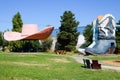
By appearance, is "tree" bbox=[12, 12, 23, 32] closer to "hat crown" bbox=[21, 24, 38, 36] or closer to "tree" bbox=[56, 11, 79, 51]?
"hat crown" bbox=[21, 24, 38, 36]

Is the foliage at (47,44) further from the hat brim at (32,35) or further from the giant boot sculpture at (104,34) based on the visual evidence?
the giant boot sculpture at (104,34)

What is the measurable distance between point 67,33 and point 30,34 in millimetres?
8627

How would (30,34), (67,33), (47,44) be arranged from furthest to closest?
(47,44)
(67,33)
(30,34)

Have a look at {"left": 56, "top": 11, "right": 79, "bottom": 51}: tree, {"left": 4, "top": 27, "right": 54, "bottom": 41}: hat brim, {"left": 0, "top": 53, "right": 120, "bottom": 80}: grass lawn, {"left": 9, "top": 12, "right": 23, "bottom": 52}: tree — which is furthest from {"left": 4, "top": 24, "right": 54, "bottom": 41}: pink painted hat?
{"left": 0, "top": 53, "right": 120, "bottom": 80}: grass lawn

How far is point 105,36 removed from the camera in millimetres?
48875

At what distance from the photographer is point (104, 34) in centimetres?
4897

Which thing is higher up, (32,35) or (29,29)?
(29,29)

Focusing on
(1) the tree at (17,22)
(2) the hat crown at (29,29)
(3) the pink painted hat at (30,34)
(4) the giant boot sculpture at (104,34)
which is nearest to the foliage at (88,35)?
(4) the giant boot sculpture at (104,34)

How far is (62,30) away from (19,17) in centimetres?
913

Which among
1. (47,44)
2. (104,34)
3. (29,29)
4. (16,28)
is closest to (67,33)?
(47,44)

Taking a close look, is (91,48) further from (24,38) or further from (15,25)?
(15,25)

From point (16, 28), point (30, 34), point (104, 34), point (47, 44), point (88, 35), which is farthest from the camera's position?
point (47, 44)

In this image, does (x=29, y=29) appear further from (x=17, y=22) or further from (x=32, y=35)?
(x=17, y=22)

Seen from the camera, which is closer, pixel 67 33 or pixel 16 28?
pixel 67 33
